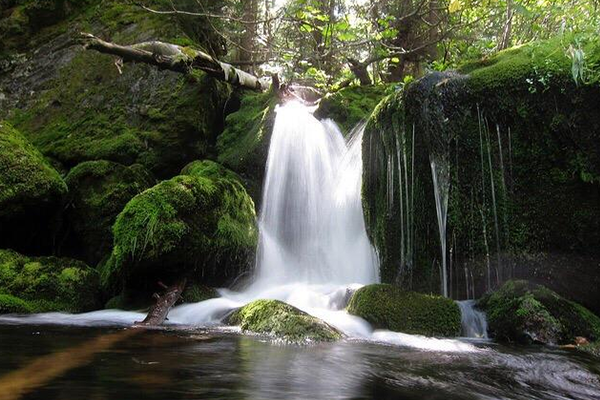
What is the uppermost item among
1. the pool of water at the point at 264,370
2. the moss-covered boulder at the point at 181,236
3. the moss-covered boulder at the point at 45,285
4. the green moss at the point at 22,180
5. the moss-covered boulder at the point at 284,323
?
the green moss at the point at 22,180

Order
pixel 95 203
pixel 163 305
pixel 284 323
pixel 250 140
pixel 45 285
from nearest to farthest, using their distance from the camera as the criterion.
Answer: pixel 284 323, pixel 163 305, pixel 45 285, pixel 95 203, pixel 250 140

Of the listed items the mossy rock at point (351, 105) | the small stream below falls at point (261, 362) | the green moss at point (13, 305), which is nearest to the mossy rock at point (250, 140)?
the mossy rock at point (351, 105)

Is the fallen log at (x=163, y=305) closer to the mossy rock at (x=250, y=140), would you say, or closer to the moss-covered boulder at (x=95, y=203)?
the moss-covered boulder at (x=95, y=203)

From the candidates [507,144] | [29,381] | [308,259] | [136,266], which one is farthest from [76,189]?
[507,144]

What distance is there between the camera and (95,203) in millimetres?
8016

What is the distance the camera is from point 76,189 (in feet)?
27.0

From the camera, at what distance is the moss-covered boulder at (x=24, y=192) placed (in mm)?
7059

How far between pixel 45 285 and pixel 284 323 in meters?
3.81

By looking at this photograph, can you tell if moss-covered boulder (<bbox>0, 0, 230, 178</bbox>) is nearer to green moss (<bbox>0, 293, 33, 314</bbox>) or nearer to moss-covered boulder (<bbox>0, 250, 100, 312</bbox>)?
moss-covered boulder (<bbox>0, 250, 100, 312</bbox>)

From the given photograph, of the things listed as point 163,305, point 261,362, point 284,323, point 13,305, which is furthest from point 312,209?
point 261,362

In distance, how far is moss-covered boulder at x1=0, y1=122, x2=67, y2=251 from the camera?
7059 millimetres

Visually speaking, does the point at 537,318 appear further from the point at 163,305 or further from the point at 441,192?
the point at 163,305

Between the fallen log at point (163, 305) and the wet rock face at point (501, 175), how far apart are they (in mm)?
2889

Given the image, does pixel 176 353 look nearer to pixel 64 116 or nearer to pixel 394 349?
pixel 394 349
